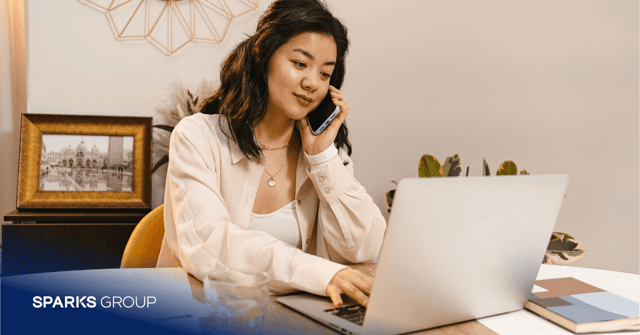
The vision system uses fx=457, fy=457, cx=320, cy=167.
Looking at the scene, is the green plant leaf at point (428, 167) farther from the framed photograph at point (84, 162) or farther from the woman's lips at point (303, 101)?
the framed photograph at point (84, 162)

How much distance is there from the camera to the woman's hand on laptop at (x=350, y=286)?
0.76 m

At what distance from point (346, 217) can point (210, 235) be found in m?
0.42

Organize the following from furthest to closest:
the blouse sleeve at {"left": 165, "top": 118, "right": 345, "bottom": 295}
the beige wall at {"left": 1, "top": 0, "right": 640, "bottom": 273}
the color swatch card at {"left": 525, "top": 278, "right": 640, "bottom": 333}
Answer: the beige wall at {"left": 1, "top": 0, "right": 640, "bottom": 273} → the blouse sleeve at {"left": 165, "top": 118, "right": 345, "bottom": 295} → the color swatch card at {"left": 525, "top": 278, "right": 640, "bottom": 333}

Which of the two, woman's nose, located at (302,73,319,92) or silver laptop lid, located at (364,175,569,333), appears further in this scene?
woman's nose, located at (302,73,319,92)

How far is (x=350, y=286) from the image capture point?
78 cm

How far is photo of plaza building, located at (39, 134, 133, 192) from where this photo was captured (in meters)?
2.09

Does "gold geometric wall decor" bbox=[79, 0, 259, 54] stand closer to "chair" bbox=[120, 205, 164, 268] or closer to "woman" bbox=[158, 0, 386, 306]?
"woman" bbox=[158, 0, 386, 306]

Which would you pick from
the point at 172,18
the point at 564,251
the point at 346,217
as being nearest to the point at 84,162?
the point at 172,18

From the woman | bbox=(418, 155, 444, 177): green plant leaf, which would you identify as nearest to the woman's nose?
the woman

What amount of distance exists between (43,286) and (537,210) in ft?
2.97

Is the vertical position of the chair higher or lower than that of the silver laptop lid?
lower

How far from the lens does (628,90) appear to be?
3008 millimetres

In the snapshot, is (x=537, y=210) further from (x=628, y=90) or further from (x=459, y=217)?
(x=628, y=90)

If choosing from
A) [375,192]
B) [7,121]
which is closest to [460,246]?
[375,192]
